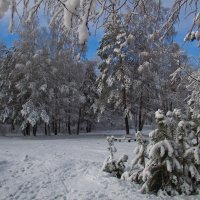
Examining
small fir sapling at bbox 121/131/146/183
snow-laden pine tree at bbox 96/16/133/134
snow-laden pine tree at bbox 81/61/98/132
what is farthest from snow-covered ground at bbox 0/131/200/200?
snow-laden pine tree at bbox 81/61/98/132

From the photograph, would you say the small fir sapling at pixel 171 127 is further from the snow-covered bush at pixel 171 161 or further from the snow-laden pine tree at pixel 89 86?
the snow-laden pine tree at pixel 89 86

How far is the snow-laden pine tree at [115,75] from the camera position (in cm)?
2791

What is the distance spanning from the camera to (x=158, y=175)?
8.09 meters

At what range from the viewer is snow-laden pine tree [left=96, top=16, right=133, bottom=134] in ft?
91.6

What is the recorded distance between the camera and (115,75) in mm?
28406

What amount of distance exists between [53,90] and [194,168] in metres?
26.1

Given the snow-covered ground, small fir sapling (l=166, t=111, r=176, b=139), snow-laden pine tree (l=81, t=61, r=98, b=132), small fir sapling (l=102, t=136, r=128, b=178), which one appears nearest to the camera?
small fir sapling (l=166, t=111, r=176, b=139)

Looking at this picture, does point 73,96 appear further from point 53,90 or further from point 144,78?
point 144,78

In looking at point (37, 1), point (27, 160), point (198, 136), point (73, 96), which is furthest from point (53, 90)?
point (37, 1)

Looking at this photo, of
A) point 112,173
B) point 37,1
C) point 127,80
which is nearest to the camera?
point 37,1

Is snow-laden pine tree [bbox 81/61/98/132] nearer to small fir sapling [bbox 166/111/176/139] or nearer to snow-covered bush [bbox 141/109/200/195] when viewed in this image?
small fir sapling [bbox 166/111/176/139]

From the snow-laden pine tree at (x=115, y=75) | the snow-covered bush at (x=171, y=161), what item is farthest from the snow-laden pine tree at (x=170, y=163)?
the snow-laden pine tree at (x=115, y=75)

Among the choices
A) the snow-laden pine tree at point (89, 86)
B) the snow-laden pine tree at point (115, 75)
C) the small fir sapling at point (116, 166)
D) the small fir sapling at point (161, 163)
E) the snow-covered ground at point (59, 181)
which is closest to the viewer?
the small fir sapling at point (161, 163)

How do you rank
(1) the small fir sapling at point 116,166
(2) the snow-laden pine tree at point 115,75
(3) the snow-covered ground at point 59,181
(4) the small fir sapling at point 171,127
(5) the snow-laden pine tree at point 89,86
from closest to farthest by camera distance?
(4) the small fir sapling at point 171,127
(3) the snow-covered ground at point 59,181
(1) the small fir sapling at point 116,166
(2) the snow-laden pine tree at point 115,75
(5) the snow-laden pine tree at point 89,86
